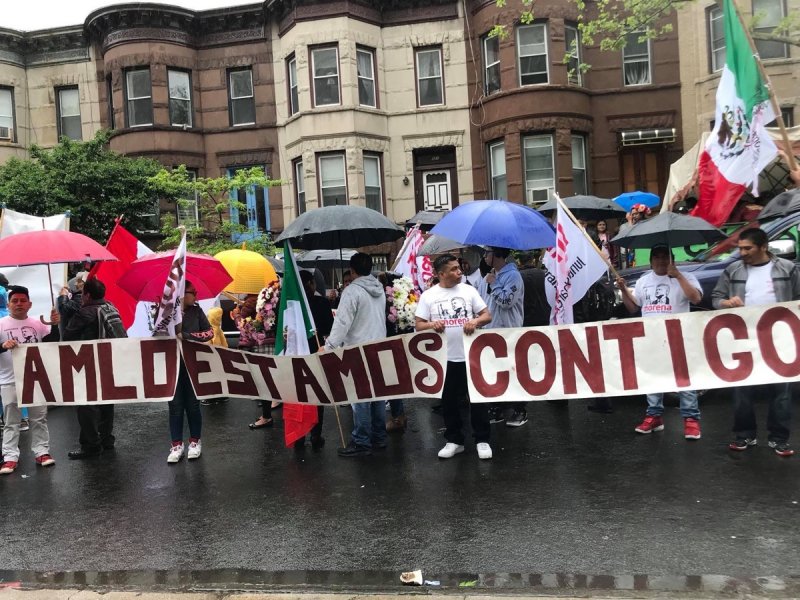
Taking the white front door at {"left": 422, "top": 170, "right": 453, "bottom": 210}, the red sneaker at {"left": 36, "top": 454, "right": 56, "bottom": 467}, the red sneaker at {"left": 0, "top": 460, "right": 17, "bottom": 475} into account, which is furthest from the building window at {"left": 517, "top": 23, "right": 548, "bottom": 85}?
the red sneaker at {"left": 0, "top": 460, "right": 17, "bottom": 475}

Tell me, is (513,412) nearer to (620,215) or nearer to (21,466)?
(21,466)

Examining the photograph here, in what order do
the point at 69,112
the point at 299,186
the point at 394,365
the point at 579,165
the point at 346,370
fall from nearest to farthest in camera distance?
Result: the point at 394,365 → the point at 346,370 → the point at 579,165 → the point at 299,186 → the point at 69,112

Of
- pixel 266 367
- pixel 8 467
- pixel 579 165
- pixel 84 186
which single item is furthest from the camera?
pixel 579 165

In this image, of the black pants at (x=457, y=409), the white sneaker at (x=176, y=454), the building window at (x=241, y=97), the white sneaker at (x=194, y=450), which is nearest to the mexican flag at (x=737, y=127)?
the black pants at (x=457, y=409)

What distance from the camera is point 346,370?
648cm

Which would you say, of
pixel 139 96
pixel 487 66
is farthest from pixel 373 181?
pixel 139 96

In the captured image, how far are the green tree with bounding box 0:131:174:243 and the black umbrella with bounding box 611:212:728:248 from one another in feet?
47.9

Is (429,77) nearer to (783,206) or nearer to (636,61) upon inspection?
(636,61)

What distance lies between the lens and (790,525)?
15.2 feet

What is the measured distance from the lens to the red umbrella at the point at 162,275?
7.00 m

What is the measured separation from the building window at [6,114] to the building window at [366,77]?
1166 cm

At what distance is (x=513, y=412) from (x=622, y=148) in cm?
1399

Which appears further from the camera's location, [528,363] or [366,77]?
[366,77]

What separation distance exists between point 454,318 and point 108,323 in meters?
3.78
